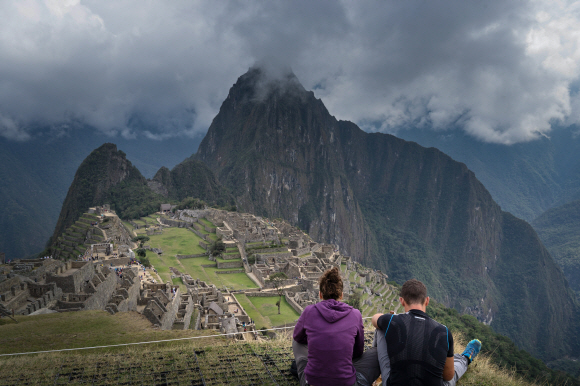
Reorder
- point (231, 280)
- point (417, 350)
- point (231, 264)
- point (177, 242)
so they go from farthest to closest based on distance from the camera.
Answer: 1. point (177, 242)
2. point (231, 264)
3. point (231, 280)
4. point (417, 350)

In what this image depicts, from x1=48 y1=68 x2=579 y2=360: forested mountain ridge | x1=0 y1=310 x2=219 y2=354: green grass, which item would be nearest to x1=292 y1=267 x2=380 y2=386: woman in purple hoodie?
x1=0 y1=310 x2=219 y2=354: green grass

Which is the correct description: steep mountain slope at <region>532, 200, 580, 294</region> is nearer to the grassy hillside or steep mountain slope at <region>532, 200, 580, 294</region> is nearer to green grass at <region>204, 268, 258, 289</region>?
green grass at <region>204, 268, 258, 289</region>

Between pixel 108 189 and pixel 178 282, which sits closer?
pixel 178 282

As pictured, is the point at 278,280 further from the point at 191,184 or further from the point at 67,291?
the point at 191,184

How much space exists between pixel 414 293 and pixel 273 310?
1951 centimetres

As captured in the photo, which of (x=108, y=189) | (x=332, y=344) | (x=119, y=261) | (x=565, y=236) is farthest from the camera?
(x=565, y=236)

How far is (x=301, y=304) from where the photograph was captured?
23.0m

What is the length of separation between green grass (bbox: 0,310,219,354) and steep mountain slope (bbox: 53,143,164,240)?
4969cm

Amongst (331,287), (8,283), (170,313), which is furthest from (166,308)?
(331,287)

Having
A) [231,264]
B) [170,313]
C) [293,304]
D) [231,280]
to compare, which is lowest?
[293,304]

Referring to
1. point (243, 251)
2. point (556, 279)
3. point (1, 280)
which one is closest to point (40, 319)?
point (1, 280)

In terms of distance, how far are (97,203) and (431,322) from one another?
250 ft

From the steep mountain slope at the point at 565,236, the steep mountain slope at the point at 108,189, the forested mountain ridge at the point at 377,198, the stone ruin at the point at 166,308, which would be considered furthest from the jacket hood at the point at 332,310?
the steep mountain slope at the point at 565,236

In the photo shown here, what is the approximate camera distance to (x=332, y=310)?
384 centimetres
